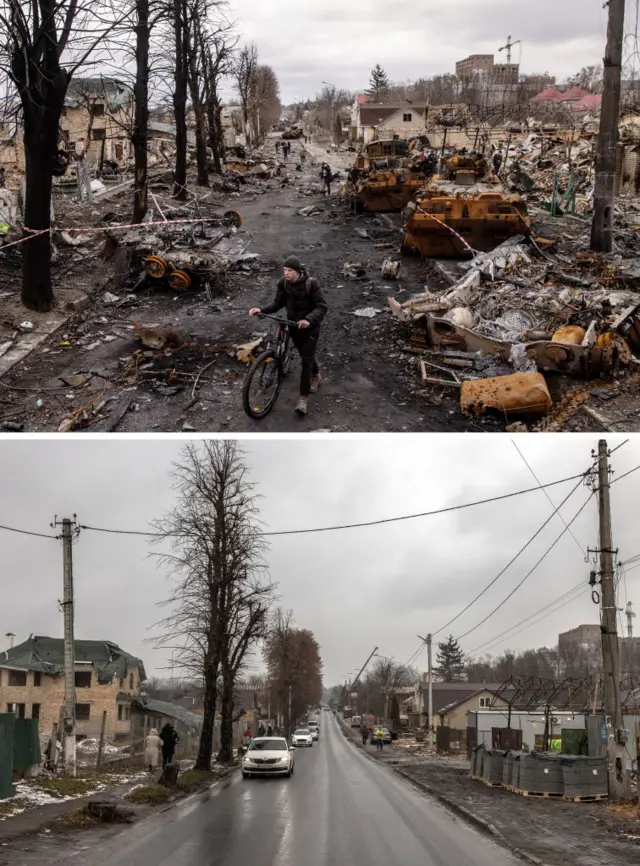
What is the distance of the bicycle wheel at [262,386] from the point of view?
10.7 m

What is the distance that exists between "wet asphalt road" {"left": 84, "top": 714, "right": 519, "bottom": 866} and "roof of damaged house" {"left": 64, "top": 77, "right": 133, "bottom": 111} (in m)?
14.6

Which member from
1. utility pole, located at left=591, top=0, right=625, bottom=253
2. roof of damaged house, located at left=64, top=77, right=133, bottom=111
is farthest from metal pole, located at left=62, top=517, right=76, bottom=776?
utility pole, located at left=591, top=0, right=625, bottom=253

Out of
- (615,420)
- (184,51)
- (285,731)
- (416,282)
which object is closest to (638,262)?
(416,282)

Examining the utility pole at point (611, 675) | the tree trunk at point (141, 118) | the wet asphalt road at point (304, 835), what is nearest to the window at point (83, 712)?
the wet asphalt road at point (304, 835)

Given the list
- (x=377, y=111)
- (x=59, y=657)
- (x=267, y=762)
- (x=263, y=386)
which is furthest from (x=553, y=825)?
(x=377, y=111)

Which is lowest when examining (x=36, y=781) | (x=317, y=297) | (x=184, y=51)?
(x=36, y=781)

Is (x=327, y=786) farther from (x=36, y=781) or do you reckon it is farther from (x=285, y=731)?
(x=285, y=731)

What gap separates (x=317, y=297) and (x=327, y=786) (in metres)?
11.6

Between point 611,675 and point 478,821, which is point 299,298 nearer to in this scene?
point 478,821

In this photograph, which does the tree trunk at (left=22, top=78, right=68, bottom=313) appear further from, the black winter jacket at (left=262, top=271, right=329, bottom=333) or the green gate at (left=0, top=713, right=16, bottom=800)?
the green gate at (left=0, top=713, right=16, bottom=800)

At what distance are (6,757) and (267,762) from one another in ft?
28.9

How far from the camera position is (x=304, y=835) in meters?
10.2

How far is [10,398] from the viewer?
39.2 ft

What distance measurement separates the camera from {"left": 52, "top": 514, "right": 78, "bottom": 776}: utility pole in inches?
626
